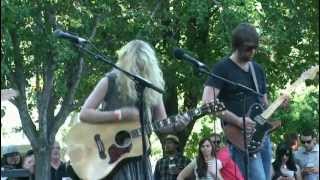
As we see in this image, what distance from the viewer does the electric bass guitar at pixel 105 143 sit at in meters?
6.14

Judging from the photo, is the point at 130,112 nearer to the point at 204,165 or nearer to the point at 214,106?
the point at 214,106

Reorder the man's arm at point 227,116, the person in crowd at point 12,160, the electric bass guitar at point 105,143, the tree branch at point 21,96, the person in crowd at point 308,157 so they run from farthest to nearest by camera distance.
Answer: the tree branch at point 21,96 < the person in crowd at point 308,157 < the person in crowd at point 12,160 < the man's arm at point 227,116 < the electric bass guitar at point 105,143

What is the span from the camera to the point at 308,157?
39.7ft

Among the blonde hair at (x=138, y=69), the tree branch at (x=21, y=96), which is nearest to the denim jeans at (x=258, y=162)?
the blonde hair at (x=138, y=69)

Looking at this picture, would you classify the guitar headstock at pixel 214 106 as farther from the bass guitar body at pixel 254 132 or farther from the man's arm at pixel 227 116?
the bass guitar body at pixel 254 132

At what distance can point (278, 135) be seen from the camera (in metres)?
17.8

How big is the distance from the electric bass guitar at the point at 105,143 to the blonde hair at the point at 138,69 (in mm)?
211

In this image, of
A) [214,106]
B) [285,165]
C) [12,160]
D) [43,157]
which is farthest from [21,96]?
[214,106]

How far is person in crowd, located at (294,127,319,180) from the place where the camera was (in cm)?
1193

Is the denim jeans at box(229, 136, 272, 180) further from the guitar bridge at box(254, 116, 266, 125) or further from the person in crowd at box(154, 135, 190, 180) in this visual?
the person in crowd at box(154, 135, 190, 180)

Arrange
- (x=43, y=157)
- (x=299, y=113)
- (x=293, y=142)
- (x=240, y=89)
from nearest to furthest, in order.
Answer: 1. (x=240, y=89)
2. (x=293, y=142)
3. (x=299, y=113)
4. (x=43, y=157)

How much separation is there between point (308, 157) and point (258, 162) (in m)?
5.65

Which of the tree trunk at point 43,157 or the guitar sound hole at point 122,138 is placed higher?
the tree trunk at point 43,157

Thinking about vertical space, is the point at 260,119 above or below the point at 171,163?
below
